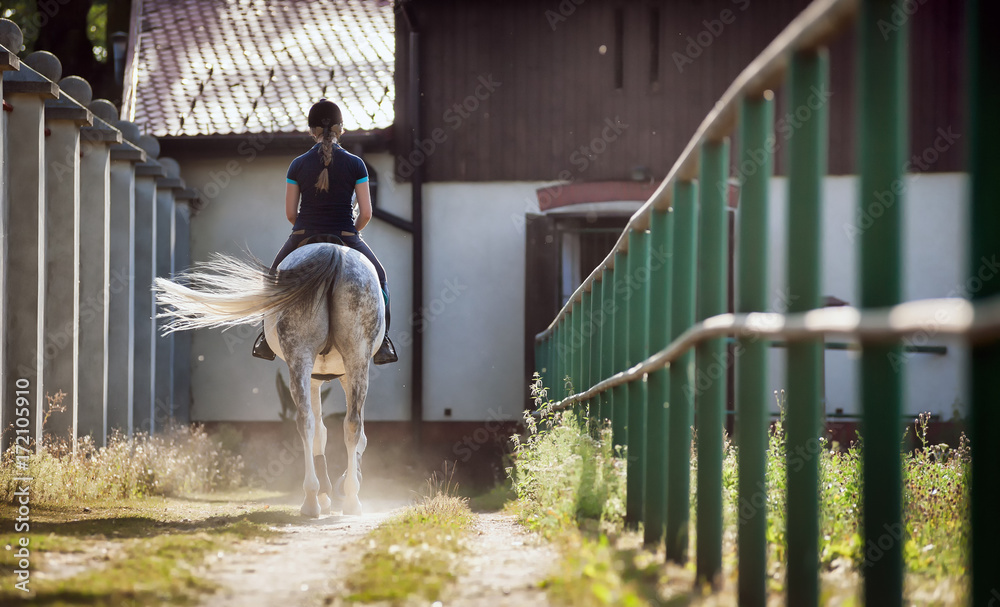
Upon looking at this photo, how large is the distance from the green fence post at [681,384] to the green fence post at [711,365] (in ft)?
0.78

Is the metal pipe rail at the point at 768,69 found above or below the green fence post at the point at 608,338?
above

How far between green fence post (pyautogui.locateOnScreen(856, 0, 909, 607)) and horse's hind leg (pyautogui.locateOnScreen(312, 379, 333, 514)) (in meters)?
4.80

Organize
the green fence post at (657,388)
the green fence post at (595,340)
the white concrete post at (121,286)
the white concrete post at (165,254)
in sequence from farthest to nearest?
the white concrete post at (165,254) < the white concrete post at (121,286) < the green fence post at (595,340) < the green fence post at (657,388)

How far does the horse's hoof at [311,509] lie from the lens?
6.50 m

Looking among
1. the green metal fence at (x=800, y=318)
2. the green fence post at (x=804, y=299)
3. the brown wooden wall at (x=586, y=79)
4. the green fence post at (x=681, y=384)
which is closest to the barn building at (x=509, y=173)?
the brown wooden wall at (x=586, y=79)

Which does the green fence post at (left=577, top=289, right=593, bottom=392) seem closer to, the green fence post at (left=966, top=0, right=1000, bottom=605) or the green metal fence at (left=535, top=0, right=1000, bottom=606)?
the green metal fence at (left=535, top=0, right=1000, bottom=606)

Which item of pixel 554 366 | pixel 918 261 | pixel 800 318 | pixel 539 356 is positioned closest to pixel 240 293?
pixel 554 366

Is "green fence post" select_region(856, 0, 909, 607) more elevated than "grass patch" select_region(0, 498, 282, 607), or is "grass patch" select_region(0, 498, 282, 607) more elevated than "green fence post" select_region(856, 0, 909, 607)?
"green fence post" select_region(856, 0, 909, 607)

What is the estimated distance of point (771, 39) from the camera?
45.5 ft

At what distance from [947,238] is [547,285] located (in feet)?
16.2

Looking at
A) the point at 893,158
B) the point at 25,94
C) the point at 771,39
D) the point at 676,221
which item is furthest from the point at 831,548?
the point at 771,39

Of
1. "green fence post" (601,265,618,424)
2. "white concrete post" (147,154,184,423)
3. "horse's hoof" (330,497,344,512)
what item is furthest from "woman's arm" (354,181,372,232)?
"white concrete post" (147,154,184,423)

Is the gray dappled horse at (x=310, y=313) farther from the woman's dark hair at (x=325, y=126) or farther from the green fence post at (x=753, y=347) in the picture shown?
the green fence post at (x=753, y=347)

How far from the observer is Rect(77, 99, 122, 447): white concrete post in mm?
9750
